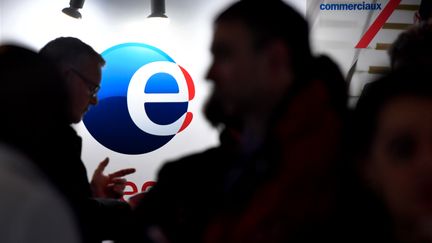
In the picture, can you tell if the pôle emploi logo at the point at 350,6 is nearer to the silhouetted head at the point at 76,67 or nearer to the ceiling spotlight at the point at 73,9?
the ceiling spotlight at the point at 73,9

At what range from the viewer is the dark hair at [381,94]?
877 mm

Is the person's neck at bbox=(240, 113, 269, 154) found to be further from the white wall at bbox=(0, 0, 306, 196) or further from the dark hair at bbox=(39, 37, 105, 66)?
the white wall at bbox=(0, 0, 306, 196)

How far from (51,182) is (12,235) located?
0.14 m

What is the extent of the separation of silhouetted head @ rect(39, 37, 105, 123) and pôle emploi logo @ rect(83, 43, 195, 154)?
1.48m

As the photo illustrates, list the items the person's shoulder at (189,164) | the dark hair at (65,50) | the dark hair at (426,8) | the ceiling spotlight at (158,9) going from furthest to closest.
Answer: the ceiling spotlight at (158,9) < the dark hair at (426,8) < the dark hair at (65,50) < the person's shoulder at (189,164)

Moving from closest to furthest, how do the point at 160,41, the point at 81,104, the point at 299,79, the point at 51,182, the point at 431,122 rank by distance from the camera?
the point at 431,122 < the point at 51,182 < the point at 299,79 < the point at 81,104 < the point at 160,41

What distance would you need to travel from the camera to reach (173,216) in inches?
43.8

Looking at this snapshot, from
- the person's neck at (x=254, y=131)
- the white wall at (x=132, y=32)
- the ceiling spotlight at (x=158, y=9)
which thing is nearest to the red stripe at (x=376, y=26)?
the white wall at (x=132, y=32)

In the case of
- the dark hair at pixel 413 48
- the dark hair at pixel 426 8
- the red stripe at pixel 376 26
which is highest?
the dark hair at pixel 413 48

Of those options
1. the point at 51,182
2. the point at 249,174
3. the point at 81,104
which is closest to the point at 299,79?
the point at 249,174

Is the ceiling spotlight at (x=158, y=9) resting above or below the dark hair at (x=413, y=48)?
below

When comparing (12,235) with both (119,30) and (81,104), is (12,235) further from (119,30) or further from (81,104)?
(119,30)

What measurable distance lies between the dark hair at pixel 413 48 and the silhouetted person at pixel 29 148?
3.38ft

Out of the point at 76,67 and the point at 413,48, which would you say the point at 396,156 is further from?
the point at 76,67
